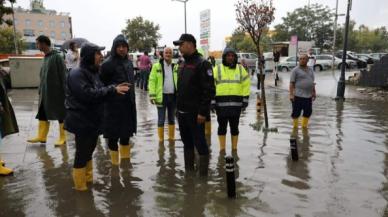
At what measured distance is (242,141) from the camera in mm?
8156

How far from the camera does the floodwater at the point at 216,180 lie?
464 centimetres

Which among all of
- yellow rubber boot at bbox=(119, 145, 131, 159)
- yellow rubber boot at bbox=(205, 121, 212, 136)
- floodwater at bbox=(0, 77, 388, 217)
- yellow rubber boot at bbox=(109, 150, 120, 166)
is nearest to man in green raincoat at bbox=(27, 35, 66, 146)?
floodwater at bbox=(0, 77, 388, 217)

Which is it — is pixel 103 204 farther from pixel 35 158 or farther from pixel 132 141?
pixel 132 141

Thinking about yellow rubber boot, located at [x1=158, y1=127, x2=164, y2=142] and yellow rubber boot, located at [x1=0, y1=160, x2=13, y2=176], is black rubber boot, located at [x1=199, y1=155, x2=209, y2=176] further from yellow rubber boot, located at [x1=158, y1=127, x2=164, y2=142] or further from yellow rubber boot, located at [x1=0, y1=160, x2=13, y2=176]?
yellow rubber boot, located at [x1=0, y1=160, x2=13, y2=176]

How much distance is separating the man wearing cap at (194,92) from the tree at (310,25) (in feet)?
234

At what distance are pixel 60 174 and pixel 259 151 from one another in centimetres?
328

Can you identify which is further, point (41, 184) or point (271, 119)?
point (271, 119)

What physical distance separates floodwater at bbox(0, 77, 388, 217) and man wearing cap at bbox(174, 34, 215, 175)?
566mm

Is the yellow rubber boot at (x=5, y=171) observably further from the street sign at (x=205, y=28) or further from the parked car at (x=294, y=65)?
the parked car at (x=294, y=65)

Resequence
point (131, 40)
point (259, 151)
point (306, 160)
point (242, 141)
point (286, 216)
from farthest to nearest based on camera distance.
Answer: point (131, 40) < point (242, 141) < point (259, 151) < point (306, 160) < point (286, 216)

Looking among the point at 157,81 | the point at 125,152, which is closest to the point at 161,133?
the point at 157,81

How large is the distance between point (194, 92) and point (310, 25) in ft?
240

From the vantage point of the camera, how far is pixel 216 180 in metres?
5.61

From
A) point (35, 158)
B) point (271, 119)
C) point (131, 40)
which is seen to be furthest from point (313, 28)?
point (35, 158)
